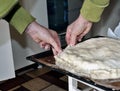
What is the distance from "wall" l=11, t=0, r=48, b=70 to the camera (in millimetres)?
1587

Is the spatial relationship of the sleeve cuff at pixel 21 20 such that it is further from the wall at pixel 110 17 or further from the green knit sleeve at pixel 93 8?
the wall at pixel 110 17

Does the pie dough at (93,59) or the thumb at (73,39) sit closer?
the pie dough at (93,59)

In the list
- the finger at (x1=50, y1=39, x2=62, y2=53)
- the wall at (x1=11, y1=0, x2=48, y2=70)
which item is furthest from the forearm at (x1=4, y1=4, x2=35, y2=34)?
the wall at (x1=11, y1=0, x2=48, y2=70)

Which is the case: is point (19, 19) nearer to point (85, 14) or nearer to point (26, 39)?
point (85, 14)

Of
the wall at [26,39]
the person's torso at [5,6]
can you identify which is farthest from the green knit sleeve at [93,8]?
the wall at [26,39]

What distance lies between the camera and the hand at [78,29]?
764 millimetres

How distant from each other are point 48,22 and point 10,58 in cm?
47

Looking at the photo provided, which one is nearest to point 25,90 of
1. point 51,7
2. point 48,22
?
point 48,22

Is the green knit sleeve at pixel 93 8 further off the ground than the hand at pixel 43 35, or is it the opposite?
the green knit sleeve at pixel 93 8

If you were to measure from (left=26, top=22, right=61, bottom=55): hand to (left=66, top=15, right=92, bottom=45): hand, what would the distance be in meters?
0.06

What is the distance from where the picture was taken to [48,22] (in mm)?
1750

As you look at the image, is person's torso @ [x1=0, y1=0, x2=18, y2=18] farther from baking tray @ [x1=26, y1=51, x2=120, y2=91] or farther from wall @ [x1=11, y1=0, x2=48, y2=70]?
wall @ [x1=11, y1=0, x2=48, y2=70]

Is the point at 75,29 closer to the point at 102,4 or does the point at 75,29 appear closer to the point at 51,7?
the point at 102,4

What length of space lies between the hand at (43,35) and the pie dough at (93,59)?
0.05m
